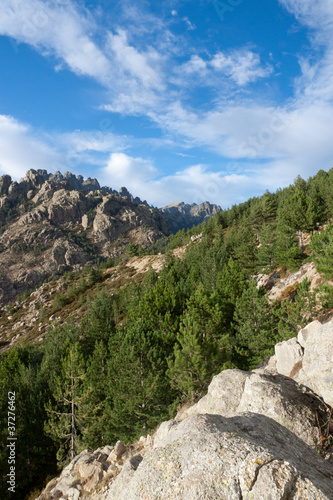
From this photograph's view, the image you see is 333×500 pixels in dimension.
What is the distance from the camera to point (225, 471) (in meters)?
3.76

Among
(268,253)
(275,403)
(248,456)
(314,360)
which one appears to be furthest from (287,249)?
(248,456)

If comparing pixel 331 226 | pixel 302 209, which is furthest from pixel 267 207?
pixel 331 226

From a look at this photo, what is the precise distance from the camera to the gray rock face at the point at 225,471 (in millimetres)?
3436

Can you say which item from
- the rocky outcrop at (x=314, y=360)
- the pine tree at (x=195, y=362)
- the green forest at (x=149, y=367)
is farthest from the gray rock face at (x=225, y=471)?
the green forest at (x=149, y=367)

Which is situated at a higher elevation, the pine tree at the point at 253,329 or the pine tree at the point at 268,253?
the pine tree at the point at 268,253

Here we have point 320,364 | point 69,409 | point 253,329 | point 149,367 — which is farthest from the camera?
point 69,409

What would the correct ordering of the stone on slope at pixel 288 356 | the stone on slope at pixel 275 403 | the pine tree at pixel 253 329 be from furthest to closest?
1. the pine tree at pixel 253 329
2. the stone on slope at pixel 288 356
3. the stone on slope at pixel 275 403

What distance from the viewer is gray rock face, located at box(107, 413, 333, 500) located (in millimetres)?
3436

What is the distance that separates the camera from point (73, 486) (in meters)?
12.1

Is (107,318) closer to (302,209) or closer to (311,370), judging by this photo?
(311,370)

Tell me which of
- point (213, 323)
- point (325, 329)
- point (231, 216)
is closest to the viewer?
point (325, 329)

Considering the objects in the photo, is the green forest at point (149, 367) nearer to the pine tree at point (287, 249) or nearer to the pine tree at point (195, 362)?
the pine tree at point (195, 362)

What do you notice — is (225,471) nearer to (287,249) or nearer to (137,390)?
(137,390)

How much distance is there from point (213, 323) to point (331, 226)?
Answer: 51.2ft
